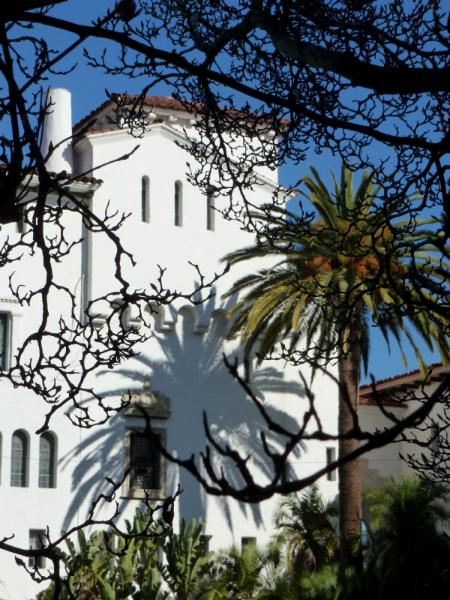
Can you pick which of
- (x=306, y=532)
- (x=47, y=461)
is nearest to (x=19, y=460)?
(x=47, y=461)

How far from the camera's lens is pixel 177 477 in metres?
35.1

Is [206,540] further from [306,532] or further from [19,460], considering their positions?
[19,460]

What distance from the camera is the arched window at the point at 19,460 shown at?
107 feet

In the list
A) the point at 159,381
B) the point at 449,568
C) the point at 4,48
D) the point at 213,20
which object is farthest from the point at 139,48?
the point at 159,381

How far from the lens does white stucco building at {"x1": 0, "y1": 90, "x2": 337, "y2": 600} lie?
32.6 metres

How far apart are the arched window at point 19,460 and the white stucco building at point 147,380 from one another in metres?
0.03

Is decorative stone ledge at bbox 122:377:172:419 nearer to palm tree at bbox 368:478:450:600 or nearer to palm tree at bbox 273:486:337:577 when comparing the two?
palm tree at bbox 273:486:337:577

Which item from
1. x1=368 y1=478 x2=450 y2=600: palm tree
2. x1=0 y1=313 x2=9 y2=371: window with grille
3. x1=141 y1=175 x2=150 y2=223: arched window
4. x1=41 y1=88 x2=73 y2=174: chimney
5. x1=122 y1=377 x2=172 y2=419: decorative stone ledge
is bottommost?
x1=368 y1=478 x2=450 y2=600: palm tree

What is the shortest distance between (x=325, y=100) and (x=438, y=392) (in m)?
4.37

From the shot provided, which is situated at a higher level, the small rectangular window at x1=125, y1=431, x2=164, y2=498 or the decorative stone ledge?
the decorative stone ledge

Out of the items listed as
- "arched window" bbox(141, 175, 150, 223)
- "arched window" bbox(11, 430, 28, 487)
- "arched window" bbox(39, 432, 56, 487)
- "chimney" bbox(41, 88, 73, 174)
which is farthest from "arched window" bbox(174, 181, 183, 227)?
"arched window" bbox(11, 430, 28, 487)

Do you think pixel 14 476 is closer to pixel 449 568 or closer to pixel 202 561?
pixel 202 561

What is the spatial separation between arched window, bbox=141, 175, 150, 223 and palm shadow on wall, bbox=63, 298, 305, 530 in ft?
7.93

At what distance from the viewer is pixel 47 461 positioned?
1297 inches
